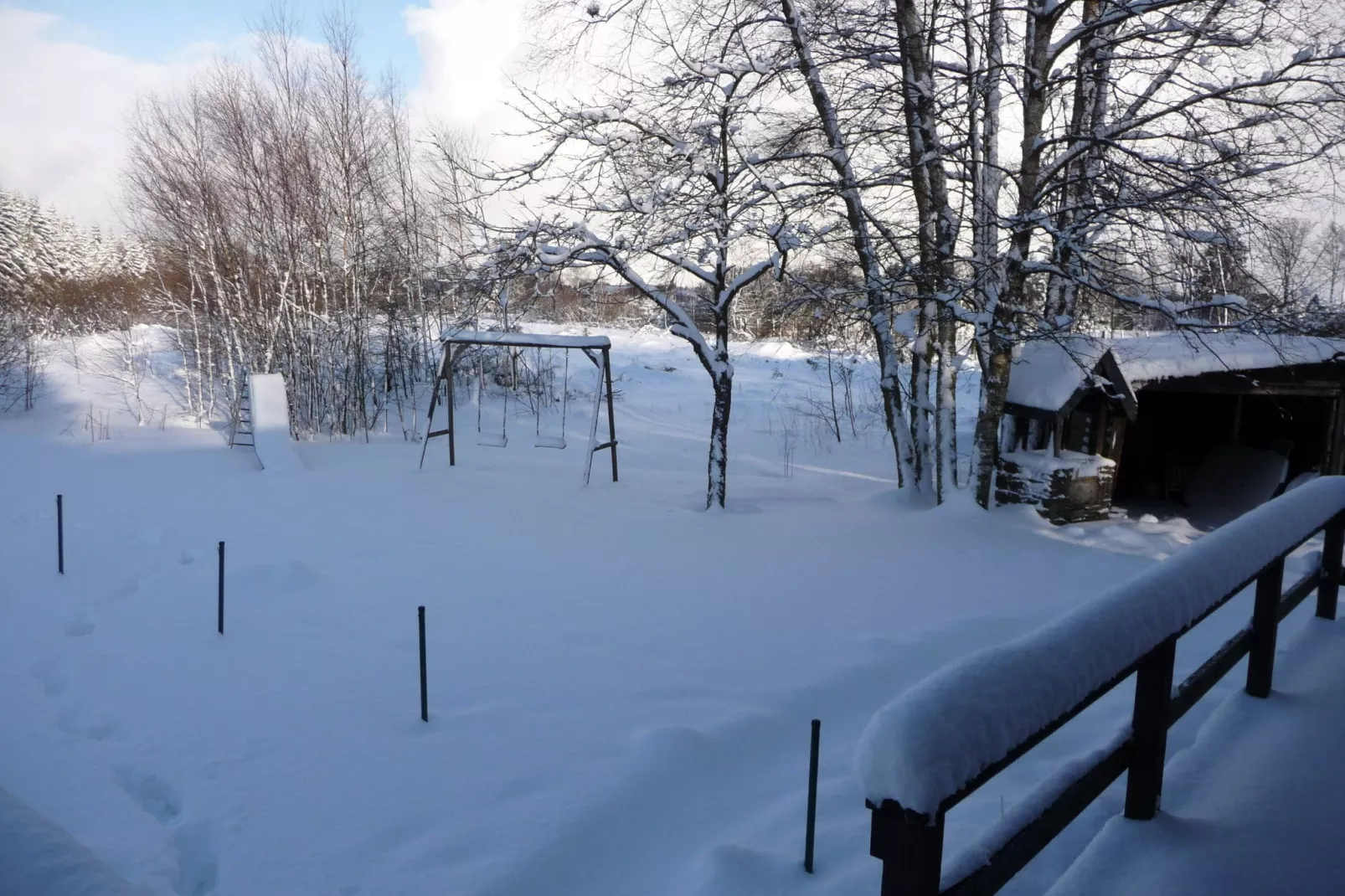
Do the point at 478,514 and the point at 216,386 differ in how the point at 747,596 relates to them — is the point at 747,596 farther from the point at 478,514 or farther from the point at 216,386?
the point at 216,386

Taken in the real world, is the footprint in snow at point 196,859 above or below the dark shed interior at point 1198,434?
below

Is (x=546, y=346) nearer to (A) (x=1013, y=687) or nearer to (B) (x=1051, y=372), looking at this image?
(B) (x=1051, y=372)

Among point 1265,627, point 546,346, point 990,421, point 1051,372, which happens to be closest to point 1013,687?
point 1265,627

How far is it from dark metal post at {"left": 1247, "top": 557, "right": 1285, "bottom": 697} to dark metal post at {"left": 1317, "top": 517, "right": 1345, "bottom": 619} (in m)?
0.94

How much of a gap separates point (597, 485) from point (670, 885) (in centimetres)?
912

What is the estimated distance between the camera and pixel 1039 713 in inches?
66.9

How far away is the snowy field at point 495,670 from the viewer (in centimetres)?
364

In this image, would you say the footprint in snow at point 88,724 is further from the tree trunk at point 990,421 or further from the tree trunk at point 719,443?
the tree trunk at point 990,421

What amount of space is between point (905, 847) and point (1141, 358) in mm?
9924

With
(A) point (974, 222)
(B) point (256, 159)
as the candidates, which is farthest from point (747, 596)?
(B) point (256, 159)

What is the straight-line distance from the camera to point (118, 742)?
456 cm

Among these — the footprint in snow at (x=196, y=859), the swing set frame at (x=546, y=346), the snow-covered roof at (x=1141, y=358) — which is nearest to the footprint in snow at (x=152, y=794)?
the footprint in snow at (x=196, y=859)

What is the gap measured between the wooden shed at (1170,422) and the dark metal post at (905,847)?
300 inches

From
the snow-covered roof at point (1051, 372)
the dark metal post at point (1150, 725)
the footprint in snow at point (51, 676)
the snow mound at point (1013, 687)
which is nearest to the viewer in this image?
the snow mound at point (1013, 687)
